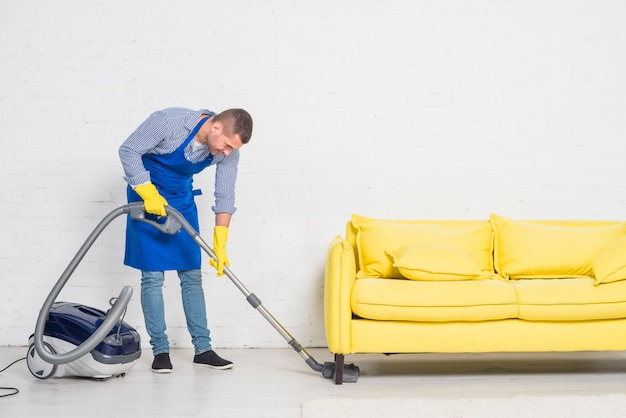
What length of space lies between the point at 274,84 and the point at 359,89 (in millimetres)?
455

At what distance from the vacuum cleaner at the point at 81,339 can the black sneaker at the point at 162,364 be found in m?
0.15

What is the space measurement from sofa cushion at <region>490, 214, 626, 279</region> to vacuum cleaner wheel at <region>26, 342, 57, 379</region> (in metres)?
2.07

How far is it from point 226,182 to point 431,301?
1.05 metres

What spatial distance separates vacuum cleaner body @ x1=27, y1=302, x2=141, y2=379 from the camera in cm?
323

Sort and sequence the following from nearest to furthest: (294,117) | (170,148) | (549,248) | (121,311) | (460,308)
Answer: (121,311) → (460,308) → (170,148) → (549,248) → (294,117)

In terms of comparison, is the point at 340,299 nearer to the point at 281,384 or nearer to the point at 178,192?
the point at 281,384

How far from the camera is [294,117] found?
4.14 m

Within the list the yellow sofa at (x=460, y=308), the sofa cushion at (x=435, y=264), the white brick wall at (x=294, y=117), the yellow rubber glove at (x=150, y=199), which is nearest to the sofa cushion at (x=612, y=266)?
the yellow sofa at (x=460, y=308)

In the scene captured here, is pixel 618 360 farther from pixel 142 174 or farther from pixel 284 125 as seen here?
pixel 142 174

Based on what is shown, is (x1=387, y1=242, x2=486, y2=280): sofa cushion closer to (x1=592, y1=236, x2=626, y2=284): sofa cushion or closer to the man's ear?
(x1=592, y1=236, x2=626, y2=284): sofa cushion

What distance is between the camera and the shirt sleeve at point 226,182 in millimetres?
3471

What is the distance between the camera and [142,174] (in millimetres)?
3258

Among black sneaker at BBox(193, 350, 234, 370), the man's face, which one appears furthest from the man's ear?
black sneaker at BBox(193, 350, 234, 370)

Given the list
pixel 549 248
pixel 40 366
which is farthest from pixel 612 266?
pixel 40 366
